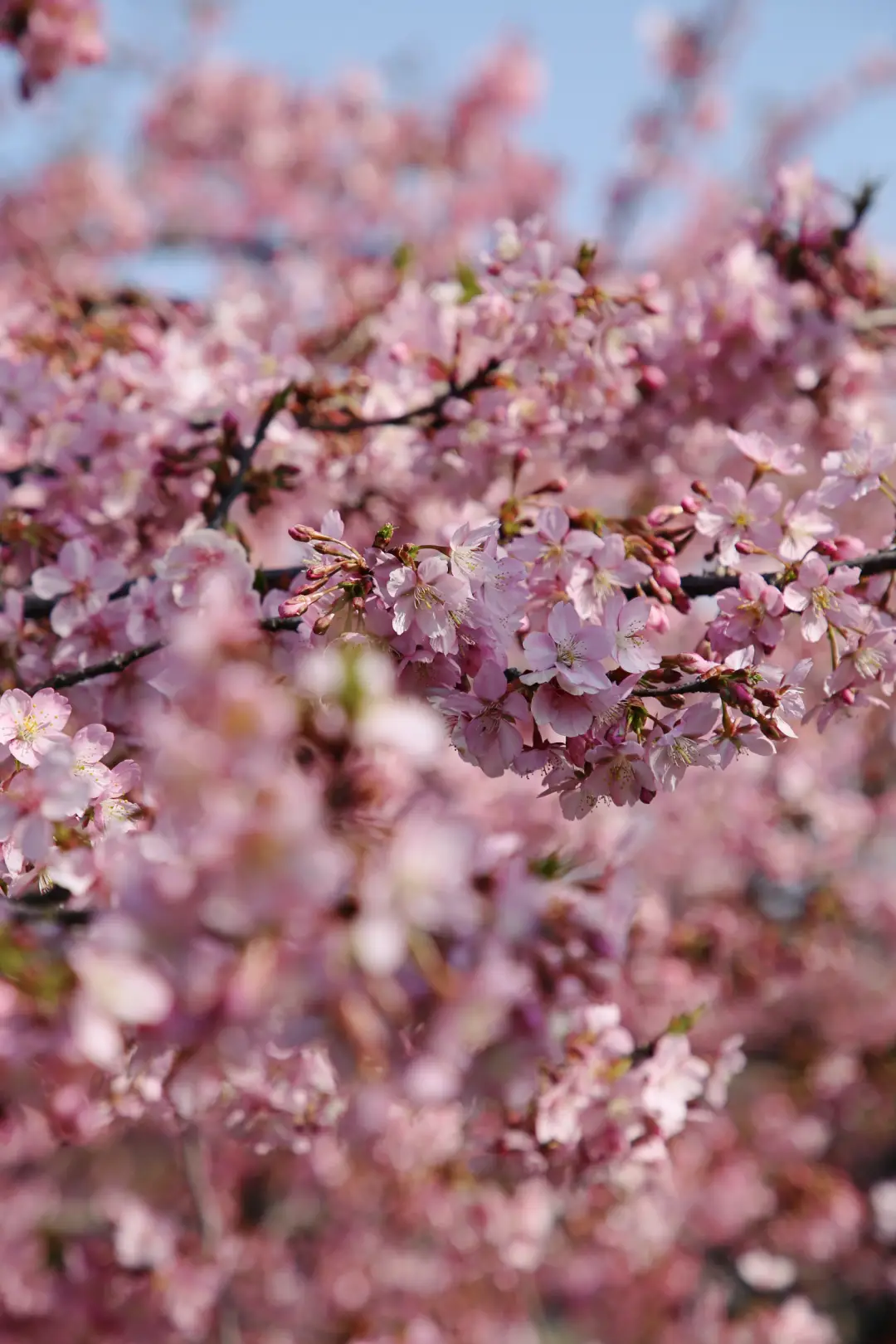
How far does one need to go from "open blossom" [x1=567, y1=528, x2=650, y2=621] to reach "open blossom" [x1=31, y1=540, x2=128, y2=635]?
105cm

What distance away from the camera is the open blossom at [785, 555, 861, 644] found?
168 cm

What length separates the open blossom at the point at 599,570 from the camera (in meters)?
1.65

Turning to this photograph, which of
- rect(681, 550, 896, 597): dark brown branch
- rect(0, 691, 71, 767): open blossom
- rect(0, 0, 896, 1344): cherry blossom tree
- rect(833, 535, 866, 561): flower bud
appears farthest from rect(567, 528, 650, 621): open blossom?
rect(0, 691, 71, 767): open blossom

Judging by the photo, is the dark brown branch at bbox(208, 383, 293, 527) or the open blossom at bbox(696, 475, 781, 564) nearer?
the open blossom at bbox(696, 475, 781, 564)

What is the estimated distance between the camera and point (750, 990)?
438cm

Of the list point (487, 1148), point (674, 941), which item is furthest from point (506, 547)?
point (674, 941)

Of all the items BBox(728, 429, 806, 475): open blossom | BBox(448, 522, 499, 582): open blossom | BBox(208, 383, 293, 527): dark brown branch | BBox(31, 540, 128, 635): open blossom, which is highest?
Result: BBox(728, 429, 806, 475): open blossom

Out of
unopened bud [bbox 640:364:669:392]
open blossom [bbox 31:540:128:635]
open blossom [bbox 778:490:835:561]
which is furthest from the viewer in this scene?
unopened bud [bbox 640:364:669:392]

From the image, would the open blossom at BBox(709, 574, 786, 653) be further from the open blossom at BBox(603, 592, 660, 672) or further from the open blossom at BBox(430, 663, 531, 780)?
the open blossom at BBox(430, 663, 531, 780)

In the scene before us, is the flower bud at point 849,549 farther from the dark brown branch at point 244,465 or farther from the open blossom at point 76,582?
the open blossom at point 76,582

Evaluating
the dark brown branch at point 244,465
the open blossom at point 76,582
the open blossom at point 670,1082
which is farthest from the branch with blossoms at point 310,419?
the open blossom at point 670,1082

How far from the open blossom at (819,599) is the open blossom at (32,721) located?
1366mm

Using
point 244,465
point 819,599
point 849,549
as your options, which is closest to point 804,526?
point 849,549

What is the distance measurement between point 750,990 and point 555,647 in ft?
11.3
